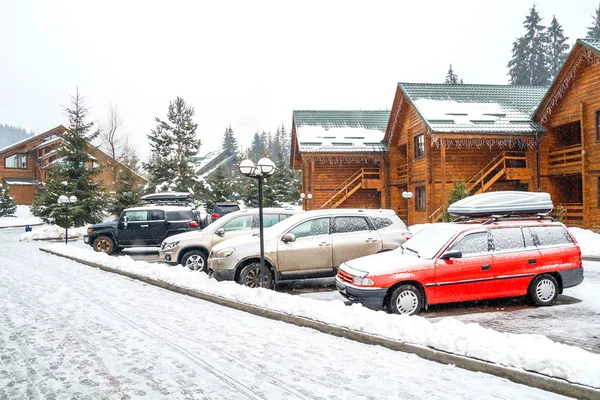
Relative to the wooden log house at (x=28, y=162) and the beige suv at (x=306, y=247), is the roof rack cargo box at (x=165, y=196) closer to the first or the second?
the beige suv at (x=306, y=247)

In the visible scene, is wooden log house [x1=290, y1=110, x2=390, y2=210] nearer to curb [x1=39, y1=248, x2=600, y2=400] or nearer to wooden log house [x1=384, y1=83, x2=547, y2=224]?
wooden log house [x1=384, y1=83, x2=547, y2=224]

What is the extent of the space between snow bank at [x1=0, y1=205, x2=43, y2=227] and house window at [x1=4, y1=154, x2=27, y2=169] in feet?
18.3

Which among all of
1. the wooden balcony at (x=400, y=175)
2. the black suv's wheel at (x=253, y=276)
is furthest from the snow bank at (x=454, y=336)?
the wooden balcony at (x=400, y=175)

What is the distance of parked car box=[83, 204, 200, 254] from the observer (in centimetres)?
1686

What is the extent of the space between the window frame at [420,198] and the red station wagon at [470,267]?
55.9 ft

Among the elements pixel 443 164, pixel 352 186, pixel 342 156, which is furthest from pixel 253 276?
pixel 352 186

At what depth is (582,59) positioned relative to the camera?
1945 cm

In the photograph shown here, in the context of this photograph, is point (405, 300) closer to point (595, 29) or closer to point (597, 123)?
point (597, 123)

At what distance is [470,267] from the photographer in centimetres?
743

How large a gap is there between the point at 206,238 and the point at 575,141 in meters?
20.9

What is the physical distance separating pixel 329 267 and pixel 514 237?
12.1ft

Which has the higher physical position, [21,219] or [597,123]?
[597,123]

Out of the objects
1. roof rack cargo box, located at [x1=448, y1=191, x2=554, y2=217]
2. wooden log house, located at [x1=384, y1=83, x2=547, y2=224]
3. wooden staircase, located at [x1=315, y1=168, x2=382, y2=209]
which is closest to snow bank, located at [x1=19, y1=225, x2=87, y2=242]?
wooden staircase, located at [x1=315, y1=168, x2=382, y2=209]

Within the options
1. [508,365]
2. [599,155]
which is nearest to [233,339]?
[508,365]
